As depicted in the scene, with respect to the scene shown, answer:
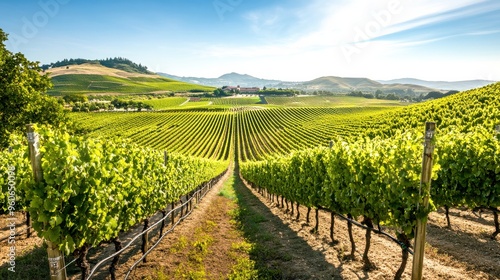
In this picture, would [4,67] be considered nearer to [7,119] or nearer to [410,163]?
[7,119]

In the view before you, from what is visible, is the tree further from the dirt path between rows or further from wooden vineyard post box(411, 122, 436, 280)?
wooden vineyard post box(411, 122, 436, 280)

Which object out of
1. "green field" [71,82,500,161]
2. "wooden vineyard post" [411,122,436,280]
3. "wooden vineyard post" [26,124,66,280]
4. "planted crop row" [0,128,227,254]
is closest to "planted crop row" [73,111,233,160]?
"green field" [71,82,500,161]

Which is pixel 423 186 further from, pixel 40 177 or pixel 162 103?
pixel 162 103

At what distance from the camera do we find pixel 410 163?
21.2 ft

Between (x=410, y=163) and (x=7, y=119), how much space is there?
78.3 ft

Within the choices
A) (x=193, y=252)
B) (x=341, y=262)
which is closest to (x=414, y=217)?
(x=341, y=262)

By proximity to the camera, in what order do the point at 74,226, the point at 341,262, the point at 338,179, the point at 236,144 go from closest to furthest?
the point at 74,226, the point at 341,262, the point at 338,179, the point at 236,144

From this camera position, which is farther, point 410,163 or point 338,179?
point 338,179

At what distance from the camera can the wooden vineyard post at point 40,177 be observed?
4.98 metres

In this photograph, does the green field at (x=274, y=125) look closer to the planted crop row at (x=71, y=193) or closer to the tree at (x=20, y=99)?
the tree at (x=20, y=99)

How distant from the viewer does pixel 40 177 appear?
17.3ft

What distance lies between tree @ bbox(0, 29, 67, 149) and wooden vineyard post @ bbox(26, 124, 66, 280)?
58.6ft

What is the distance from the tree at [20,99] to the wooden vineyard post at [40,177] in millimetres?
17854

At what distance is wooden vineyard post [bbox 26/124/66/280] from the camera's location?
4984 mm
